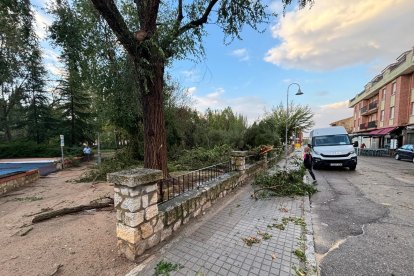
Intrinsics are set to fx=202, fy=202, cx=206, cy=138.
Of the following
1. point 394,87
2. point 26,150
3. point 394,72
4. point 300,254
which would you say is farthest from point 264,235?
point 394,87

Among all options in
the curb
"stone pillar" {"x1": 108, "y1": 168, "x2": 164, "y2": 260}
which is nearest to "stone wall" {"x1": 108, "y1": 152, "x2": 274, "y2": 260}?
"stone pillar" {"x1": 108, "y1": 168, "x2": 164, "y2": 260}

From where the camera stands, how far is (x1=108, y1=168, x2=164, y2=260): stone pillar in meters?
2.87

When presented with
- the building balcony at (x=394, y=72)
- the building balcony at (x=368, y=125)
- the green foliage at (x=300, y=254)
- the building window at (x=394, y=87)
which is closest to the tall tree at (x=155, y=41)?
the green foliage at (x=300, y=254)

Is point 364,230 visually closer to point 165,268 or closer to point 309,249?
point 309,249

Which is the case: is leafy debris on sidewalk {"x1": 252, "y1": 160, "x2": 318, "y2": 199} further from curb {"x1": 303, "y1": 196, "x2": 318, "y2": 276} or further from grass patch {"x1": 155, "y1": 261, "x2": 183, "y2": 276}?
grass patch {"x1": 155, "y1": 261, "x2": 183, "y2": 276}

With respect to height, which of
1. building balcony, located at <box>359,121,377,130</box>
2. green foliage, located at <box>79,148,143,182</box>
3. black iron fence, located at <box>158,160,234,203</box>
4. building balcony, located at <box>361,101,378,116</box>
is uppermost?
building balcony, located at <box>361,101,378,116</box>

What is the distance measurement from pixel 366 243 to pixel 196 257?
3001 mm

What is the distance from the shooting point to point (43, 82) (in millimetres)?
26125

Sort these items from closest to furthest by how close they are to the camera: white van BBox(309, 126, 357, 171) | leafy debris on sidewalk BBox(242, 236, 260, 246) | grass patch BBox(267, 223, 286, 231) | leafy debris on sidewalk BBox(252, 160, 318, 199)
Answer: leafy debris on sidewalk BBox(242, 236, 260, 246) → grass patch BBox(267, 223, 286, 231) → leafy debris on sidewalk BBox(252, 160, 318, 199) → white van BBox(309, 126, 357, 171)

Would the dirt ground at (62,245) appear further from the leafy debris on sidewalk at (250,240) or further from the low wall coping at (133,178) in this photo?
the leafy debris on sidewalk at (250,240)

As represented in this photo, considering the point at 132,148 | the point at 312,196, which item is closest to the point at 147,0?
the point at 312,196

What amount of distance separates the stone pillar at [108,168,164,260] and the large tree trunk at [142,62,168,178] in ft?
7.52

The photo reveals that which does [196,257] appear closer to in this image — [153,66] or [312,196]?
[153,66]

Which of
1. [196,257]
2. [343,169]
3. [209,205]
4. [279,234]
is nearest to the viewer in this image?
[196,257]
